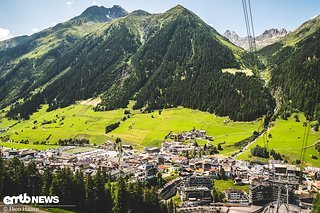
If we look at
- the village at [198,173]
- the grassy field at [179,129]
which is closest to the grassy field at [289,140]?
the village at [198,173]

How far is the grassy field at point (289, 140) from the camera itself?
5251 inches

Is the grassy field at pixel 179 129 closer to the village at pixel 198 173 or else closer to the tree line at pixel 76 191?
the village at pixel 198 173

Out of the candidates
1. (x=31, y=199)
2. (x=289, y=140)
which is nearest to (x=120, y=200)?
(x=31, y=199)

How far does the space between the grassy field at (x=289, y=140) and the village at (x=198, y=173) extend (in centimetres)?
854

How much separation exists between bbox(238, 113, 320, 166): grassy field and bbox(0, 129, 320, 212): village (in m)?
8.54

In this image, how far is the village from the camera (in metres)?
100

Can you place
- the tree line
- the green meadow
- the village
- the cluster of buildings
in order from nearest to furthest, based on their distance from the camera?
the tree line, the village, the green meadow, the cluster of buildings

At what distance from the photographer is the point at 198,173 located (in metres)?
119

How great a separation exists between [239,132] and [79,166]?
7879 centimetres

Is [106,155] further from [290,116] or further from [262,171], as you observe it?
[290,116]

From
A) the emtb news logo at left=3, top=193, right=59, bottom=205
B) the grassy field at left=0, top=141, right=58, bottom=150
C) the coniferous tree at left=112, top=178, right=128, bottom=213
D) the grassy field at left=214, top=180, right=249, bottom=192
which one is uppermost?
the emtb news logo at left=3, top=193, right=59, bottom=205

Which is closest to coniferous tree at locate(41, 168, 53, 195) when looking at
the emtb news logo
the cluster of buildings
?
the emtb news logo

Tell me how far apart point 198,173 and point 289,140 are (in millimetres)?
47722

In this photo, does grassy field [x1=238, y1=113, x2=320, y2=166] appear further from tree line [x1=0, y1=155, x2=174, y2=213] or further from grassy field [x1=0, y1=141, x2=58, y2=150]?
grassy field [x1=0, y1=141, x2=58, y2=150]
